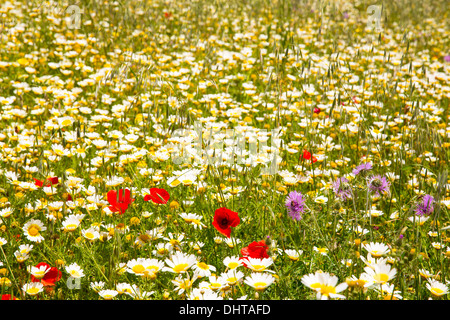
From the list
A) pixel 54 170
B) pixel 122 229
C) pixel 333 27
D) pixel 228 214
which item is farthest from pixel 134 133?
pixel 333 27

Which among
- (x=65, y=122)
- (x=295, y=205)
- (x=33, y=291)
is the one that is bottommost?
(x=33, y=291)

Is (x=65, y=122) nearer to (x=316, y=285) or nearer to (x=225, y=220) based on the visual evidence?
(x=225, y=220)

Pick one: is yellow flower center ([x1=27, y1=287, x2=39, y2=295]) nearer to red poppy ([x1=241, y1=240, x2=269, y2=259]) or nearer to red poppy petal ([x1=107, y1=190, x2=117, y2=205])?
red poppy petal ([x1=107, y1=190, x2=117, y2=205])

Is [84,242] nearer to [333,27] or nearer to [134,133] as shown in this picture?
[134,133]

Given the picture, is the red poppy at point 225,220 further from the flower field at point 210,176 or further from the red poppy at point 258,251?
the red poppy at point 258,251

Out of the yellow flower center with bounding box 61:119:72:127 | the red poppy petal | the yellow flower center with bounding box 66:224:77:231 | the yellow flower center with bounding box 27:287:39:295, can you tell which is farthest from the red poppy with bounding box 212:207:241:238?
the yellow flower center with bounding box 61:119:72:127

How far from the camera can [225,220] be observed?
176 centimetres

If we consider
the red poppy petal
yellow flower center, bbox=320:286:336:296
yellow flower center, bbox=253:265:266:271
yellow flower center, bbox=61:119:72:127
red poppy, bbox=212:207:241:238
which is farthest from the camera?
yellow flower center, bbox=61:119:72:127

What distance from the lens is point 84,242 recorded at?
71.9 inches

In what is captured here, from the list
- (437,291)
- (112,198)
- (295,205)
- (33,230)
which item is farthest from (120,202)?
(437,291)

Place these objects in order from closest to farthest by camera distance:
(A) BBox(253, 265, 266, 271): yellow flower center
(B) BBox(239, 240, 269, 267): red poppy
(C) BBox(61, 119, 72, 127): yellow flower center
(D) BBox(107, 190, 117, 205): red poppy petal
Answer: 1. (A) BBox(253, 265, 266, 271): yellow flower center
2. (B) BBox(239, 240, 269, 267): red poppy
3. (D) BBox(107, 190, 117, 205): red poppy petal
4. (C) BBox(61, 119, 72, 127): yellow flower center

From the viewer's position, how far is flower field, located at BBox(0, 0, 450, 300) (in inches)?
62.4

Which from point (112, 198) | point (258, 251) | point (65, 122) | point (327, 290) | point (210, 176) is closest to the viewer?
point (327, 290)

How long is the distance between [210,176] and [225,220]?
0.62 metres
